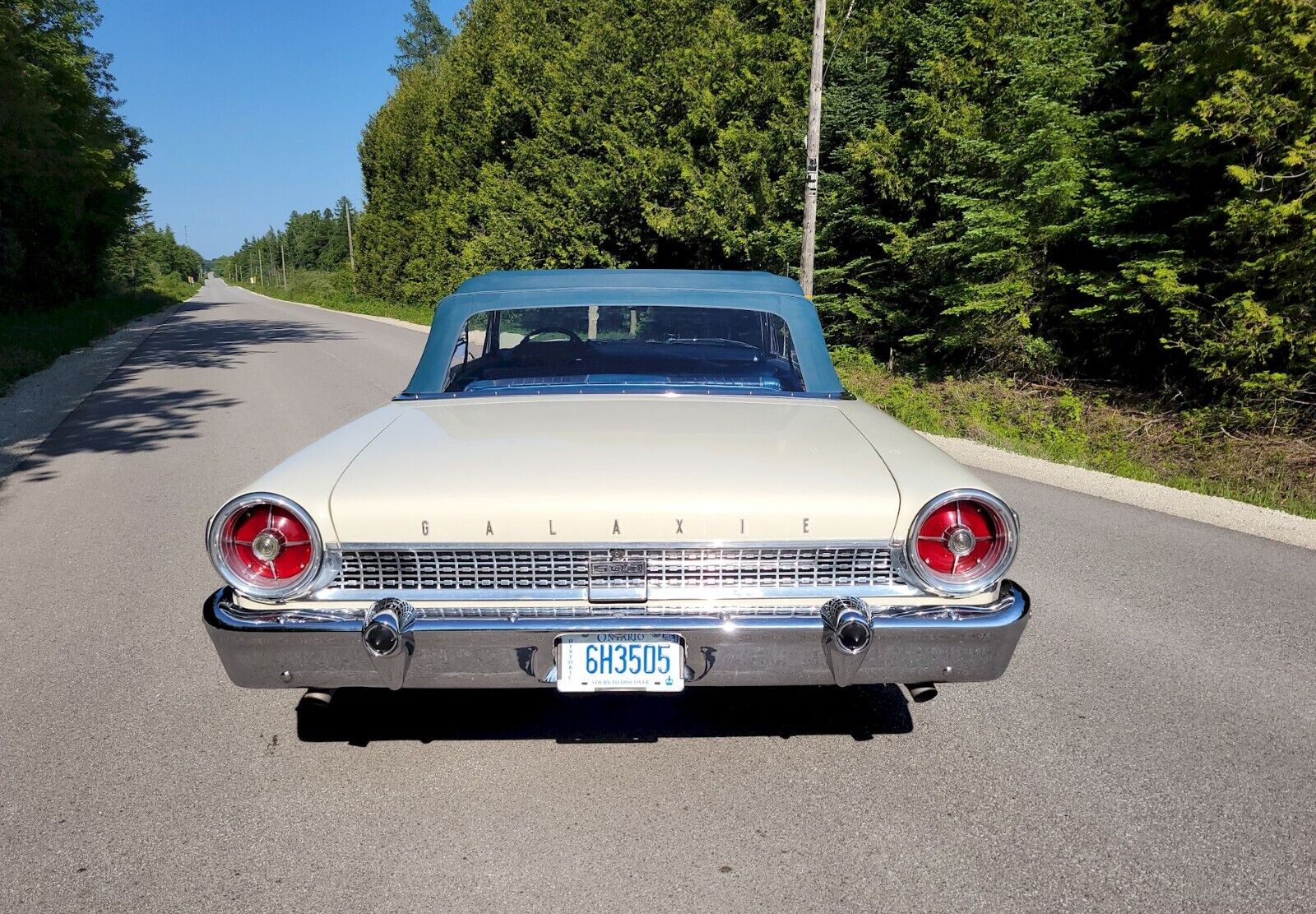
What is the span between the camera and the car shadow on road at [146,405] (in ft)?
28.9

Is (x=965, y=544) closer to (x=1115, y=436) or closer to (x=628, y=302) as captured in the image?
(x=628, y=302)

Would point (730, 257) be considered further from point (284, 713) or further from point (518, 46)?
point (284, 713)

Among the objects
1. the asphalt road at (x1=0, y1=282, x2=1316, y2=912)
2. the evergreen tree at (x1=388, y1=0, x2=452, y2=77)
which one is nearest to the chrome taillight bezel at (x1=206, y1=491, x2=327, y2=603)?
the asphalt road at (x1=0, y1=282, x2=1316, y2=912)

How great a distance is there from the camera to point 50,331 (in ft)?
70.1

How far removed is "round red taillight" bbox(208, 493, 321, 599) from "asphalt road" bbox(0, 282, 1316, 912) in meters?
0.74

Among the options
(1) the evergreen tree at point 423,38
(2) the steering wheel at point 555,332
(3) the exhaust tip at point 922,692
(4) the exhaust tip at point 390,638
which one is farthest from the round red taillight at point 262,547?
(1) the evergreen tree at point 423,38

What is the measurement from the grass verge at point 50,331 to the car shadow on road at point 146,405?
1.27 metres

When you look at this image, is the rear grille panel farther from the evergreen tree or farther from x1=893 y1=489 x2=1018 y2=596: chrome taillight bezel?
the evergreen tree

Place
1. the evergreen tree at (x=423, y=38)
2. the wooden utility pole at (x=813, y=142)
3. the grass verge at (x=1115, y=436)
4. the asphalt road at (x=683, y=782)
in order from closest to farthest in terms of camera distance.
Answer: the asphalt road at (x=683, y=782) → the grass verge at (x=1115, y=436) → the wooden utility pole at (x=813, y=142) → the evergreen tree at (x=423, y=38)

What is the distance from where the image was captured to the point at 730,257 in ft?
68.9

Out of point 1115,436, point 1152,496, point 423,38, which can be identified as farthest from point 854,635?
point 423,38

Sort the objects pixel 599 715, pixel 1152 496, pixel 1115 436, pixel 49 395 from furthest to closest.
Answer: pixel 49 395
pixel 1115 436
pixel 1152 496
pixel 599 715

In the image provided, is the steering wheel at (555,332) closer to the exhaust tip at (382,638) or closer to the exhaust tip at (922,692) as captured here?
the exhaust tip at (382,638)

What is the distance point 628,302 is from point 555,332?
1.54 feet
